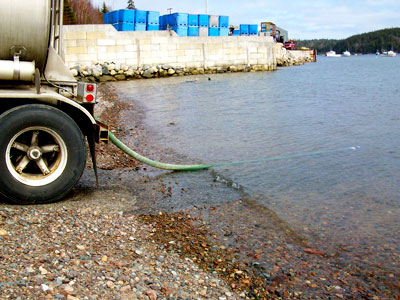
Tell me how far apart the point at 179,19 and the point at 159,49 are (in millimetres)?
8777

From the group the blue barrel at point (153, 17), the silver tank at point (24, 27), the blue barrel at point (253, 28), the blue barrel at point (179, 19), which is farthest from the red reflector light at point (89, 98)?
the blue barrel at point (253, 28)

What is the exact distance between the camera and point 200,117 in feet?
58.6

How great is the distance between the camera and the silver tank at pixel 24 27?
591 cm

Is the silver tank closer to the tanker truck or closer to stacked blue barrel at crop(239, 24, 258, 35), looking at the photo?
the tanker truck

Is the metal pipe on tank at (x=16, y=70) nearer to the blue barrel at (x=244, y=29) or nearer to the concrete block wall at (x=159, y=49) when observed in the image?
the concrete block wall at (x=159, y=49)

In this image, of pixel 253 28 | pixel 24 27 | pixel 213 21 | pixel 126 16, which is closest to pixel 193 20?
pixel 213 21

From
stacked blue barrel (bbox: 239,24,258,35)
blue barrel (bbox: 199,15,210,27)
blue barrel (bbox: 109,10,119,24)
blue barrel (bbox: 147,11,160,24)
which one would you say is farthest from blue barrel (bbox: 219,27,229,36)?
blue barrel (bbox: 109,10,119,24)

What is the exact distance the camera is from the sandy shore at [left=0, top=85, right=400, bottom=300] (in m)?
4.29

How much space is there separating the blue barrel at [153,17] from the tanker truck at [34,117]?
1746 inches

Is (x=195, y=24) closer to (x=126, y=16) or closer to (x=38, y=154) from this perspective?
(x=126, y=16)

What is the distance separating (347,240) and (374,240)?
1.15 feet

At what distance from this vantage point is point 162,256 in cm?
511

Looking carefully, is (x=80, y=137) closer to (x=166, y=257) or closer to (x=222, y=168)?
(x=166, y=257)

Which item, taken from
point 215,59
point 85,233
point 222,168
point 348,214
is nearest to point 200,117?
point 222,168
